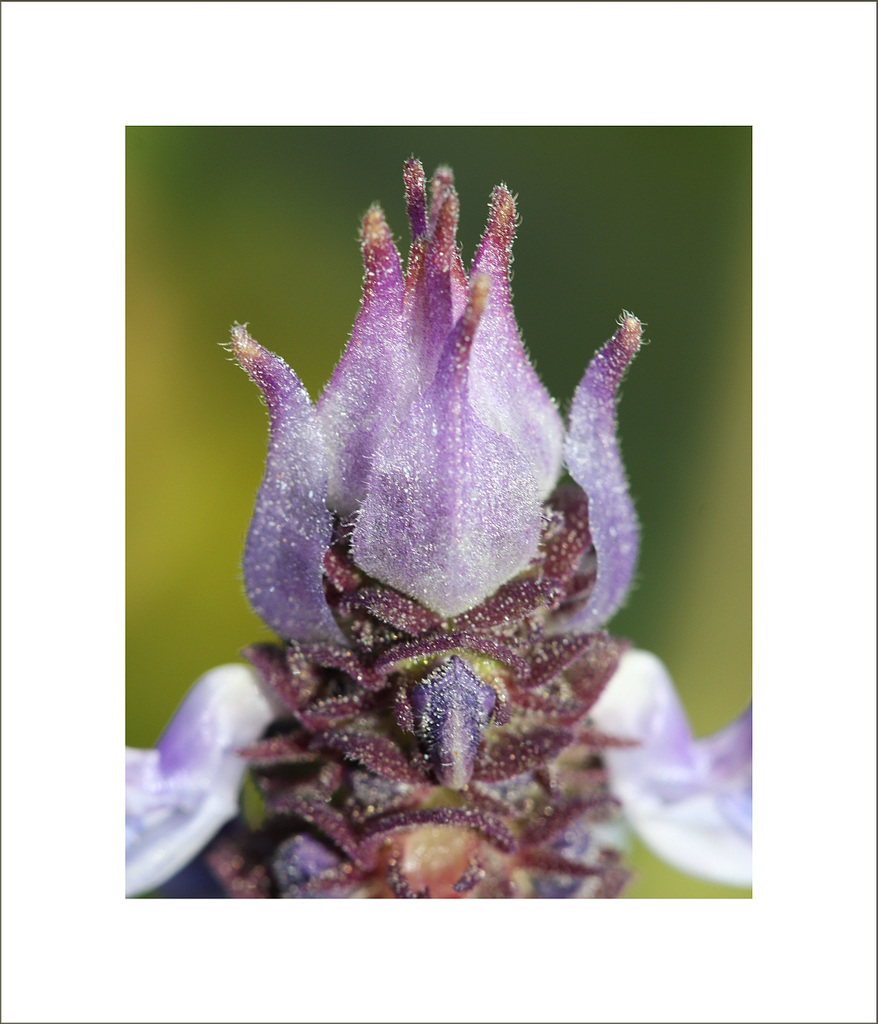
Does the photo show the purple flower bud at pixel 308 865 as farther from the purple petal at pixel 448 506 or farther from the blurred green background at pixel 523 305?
the blurred green background at pixel 523 305

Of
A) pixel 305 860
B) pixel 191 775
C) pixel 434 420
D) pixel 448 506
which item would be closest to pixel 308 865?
pixel 305 860

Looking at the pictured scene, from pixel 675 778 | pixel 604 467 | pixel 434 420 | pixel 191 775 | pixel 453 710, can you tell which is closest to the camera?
pixel 434 420

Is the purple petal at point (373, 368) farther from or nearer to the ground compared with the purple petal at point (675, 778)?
farther from the ground

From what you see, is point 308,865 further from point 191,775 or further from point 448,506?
point 448,506

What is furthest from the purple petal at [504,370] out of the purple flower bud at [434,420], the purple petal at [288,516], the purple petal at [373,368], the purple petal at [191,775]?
the purple petal at [191,775]

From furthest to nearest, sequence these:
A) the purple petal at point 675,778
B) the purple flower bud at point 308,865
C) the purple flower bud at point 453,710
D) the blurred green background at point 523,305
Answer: the blurred green background at point 523,305
the purple petal at point 675,778
the purple flower bud at point 308,865
the purple flower bud at point 453,710

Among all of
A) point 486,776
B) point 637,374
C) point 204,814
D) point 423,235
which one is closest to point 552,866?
point 486,776
